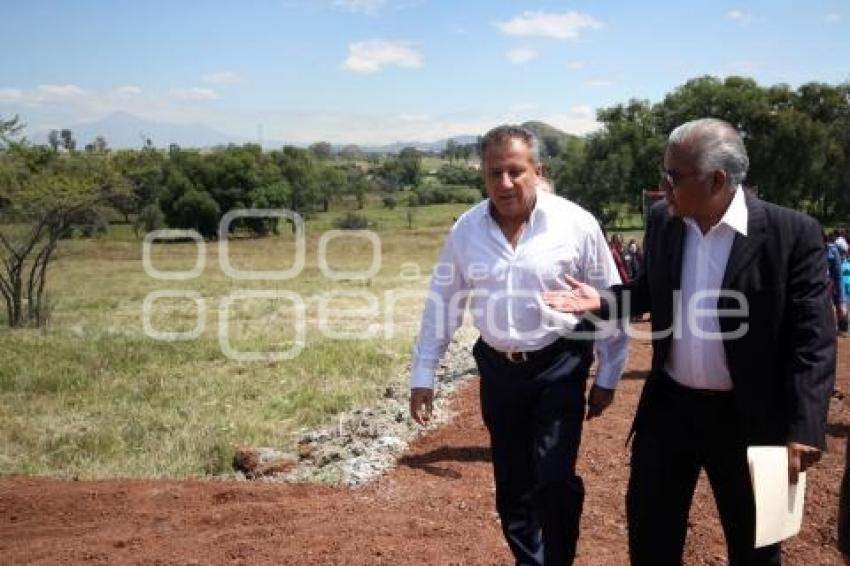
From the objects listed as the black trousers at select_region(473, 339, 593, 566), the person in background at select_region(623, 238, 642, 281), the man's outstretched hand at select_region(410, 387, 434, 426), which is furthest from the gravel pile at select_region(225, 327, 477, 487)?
the person in background at select_region(623, 238, 642, 281)

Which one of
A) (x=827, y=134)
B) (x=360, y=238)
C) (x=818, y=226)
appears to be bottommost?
(x=360, y=238)

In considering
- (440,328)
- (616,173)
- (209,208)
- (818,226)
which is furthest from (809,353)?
(209,208)

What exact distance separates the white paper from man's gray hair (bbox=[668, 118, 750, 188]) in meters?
0.88

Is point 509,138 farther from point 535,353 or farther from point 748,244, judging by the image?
point 748,244

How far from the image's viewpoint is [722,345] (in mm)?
2619

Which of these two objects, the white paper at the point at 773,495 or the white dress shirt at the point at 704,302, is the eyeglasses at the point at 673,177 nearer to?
Answer: the white dress shirt at the point at 704,302

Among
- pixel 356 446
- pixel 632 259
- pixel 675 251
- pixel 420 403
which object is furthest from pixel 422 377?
pixel 632 259

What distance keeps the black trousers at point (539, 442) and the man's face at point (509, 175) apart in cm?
60

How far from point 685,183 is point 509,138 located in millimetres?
810

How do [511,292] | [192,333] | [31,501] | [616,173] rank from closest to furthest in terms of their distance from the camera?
[511,292] < [31,501] < [192,333] < [616,173]

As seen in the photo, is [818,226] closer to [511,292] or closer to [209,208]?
[511,292]

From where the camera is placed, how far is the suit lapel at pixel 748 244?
8.29 feet

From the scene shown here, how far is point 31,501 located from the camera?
5168mm

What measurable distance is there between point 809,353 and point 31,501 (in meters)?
4.90
